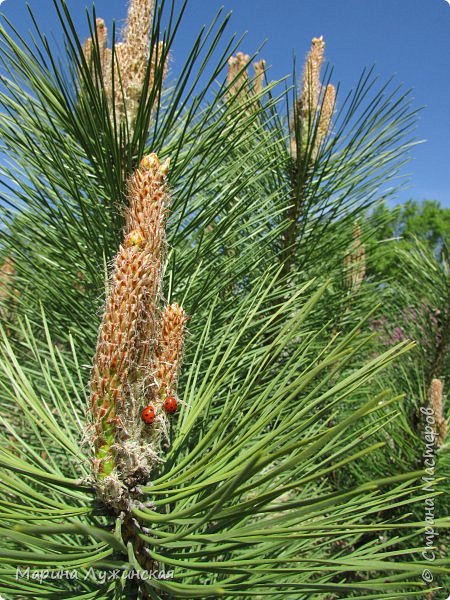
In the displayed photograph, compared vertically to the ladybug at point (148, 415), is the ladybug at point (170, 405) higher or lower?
higher

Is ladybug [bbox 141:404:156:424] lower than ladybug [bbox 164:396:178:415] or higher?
lower

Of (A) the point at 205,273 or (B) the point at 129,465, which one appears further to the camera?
(A) the point at 205,273

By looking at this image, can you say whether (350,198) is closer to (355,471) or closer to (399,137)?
(399,137)

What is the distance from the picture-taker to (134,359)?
0.62m

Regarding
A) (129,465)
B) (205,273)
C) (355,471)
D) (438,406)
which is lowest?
(355,471)

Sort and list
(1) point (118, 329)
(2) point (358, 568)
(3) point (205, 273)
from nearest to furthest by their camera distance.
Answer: (2) point (358, 568), (1) point (118, 329), (3) point (205, 273)

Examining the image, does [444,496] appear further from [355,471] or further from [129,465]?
[129,465]

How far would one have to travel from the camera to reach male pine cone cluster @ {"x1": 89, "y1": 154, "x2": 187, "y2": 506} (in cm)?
59

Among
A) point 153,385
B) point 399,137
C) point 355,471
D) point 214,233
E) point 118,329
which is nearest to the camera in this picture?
point 118,329

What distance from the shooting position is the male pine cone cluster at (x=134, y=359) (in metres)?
0.59

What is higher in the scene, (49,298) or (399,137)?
(399,137)

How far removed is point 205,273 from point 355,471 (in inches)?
39.3

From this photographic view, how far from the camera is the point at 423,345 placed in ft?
6.63

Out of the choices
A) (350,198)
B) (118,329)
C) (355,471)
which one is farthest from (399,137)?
(118,329)
